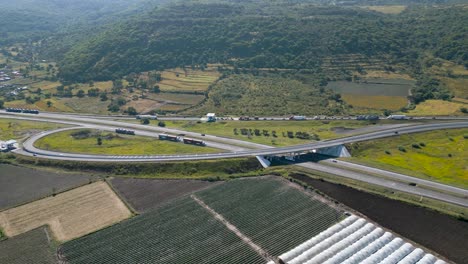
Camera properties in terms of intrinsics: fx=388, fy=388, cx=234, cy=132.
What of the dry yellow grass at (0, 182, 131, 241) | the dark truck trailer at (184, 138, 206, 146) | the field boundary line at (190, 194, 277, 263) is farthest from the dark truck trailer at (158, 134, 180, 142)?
the field boundary line at (190, 194, 277, 263)

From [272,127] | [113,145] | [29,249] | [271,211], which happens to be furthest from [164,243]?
[272,127]

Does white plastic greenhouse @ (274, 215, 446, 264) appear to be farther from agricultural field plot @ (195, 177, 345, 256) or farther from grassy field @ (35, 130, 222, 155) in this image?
grassy field @ (35, 130, 222, 155)

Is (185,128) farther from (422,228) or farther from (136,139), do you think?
(422,228)

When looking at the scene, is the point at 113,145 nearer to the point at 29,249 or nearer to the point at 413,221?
the point at 29,249

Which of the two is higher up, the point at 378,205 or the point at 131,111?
the point at 131,111

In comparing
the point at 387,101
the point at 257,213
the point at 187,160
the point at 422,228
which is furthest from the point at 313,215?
the point at 387,101

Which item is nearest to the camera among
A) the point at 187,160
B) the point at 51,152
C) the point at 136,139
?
the point at 187,160
